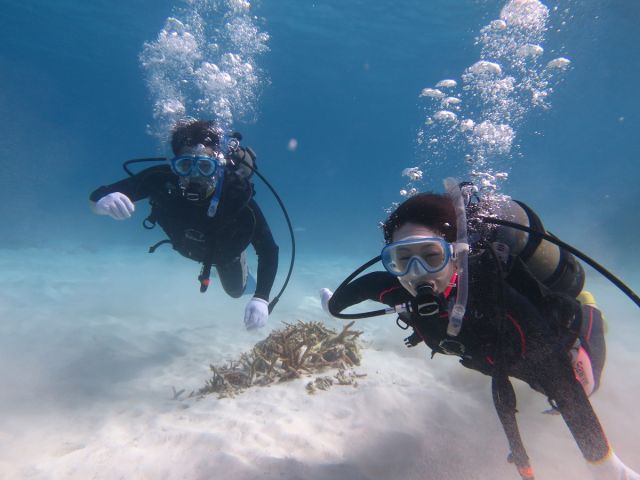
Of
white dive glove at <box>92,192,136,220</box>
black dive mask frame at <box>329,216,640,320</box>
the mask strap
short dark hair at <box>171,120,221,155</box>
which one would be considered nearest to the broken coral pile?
black dive mask frame at <box>329,216,640,320</box>

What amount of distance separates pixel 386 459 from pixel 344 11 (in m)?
33.6

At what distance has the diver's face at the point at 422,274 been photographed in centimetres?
279

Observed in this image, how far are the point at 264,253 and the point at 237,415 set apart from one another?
8.17 feet

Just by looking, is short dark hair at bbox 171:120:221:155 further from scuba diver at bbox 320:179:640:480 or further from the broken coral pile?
scuba diver at bbox 320:179:640:480

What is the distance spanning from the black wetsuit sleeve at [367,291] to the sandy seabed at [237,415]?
4.36 feet

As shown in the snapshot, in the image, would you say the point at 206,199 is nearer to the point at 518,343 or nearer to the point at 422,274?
the point at 422,274

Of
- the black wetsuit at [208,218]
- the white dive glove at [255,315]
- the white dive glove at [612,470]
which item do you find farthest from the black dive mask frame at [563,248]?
the black wetsuit at [208,218]

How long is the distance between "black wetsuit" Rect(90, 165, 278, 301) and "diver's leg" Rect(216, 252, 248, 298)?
93cm

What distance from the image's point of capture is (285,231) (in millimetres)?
57062

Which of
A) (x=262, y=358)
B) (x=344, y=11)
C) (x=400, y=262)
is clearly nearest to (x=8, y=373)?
(x=262, y=358)

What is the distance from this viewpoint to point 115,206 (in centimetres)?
485

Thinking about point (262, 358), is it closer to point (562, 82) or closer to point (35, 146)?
point (562, 82)

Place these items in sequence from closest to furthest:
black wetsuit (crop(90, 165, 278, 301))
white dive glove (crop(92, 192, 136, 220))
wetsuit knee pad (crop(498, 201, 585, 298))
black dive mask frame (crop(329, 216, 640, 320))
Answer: black dive mask frame (crop(329, 216, 640, 320)) → wetsuit knee pad (crop(498, 201, 585, 298)) → white dive glove (crop(92, 192, 136, 220)) → black wetsuit (crop(90, 165, 278, 301))

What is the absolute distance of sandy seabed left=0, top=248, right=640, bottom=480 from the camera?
308cm
